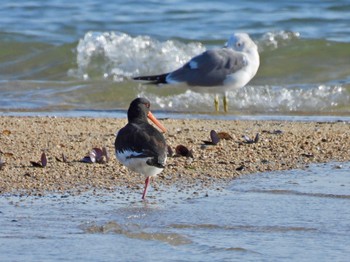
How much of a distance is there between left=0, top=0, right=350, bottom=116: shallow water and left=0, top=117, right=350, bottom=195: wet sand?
79.5 inches

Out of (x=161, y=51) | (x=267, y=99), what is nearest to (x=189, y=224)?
(x=267, y=99)

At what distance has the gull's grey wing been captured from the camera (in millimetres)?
10844

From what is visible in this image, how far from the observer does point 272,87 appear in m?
11.8

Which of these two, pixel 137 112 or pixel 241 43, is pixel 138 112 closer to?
pixel 137 112

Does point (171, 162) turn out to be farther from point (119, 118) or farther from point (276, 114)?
point (276, 114)

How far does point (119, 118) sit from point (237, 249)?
16.6ft

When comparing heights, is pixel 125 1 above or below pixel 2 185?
above

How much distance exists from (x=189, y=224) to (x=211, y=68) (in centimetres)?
588

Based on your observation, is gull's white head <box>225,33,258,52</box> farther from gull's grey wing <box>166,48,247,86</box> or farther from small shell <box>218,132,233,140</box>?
small shell <box>218,132,233,140</box>

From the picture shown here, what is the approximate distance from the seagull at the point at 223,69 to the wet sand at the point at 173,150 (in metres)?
1.86

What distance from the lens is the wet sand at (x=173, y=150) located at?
20.2 feet

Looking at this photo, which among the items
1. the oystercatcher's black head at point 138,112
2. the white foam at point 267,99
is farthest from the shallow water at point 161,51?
the oystercatcher's black head at point 138,112

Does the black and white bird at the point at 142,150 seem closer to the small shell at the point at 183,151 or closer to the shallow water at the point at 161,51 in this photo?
the small shell at the point at 183,151

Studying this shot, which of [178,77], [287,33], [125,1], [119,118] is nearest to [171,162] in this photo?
[119,118]
